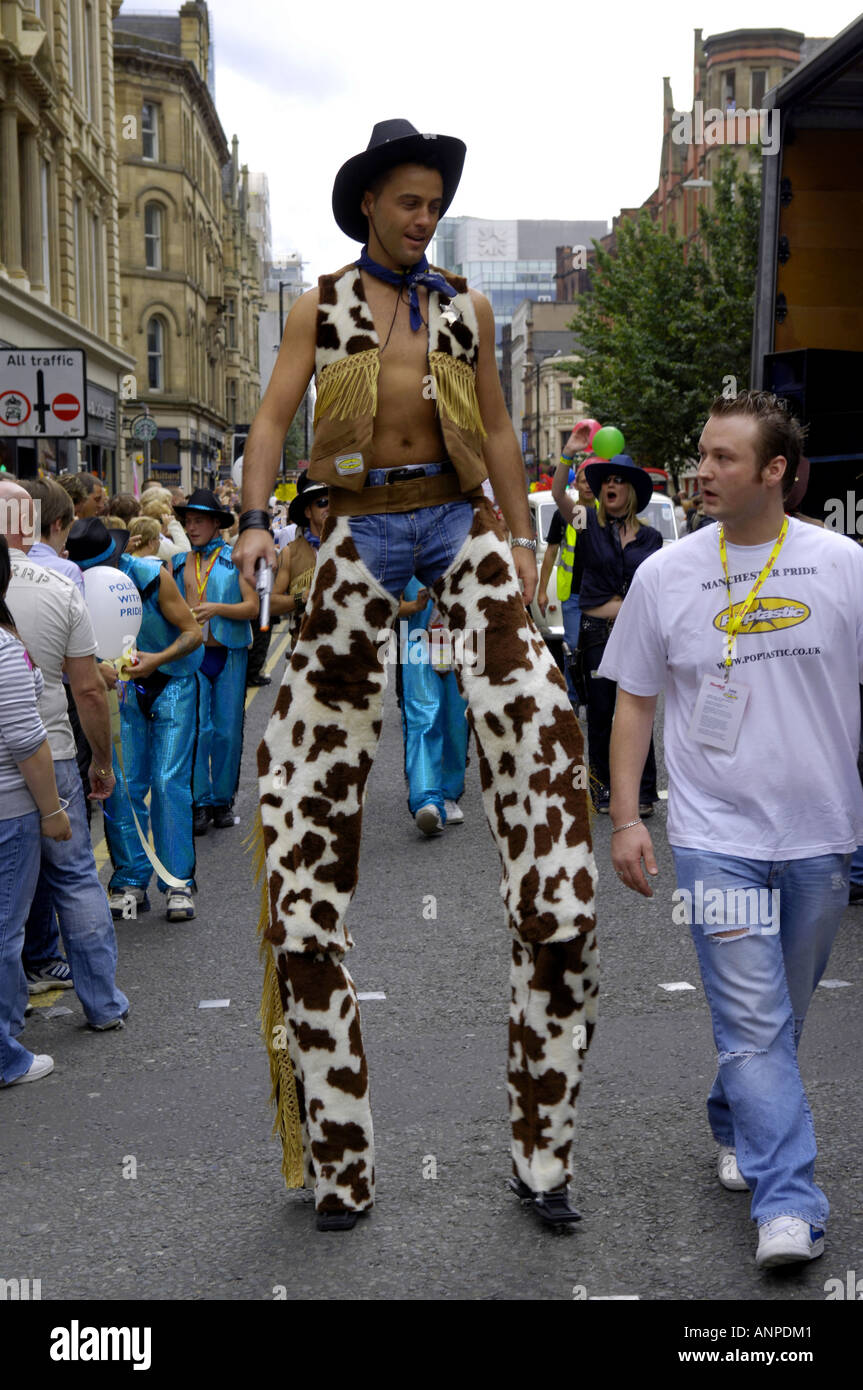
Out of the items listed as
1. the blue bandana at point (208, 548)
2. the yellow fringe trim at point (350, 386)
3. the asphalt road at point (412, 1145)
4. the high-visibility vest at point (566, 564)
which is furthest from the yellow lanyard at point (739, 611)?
the high-visibility vest at point (566, 564)

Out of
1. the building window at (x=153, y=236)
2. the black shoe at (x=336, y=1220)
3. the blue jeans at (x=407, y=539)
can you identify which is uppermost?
the building window at (x=153, y=236)

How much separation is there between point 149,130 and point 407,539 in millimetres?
60596

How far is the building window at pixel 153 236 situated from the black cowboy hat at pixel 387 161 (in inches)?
2313

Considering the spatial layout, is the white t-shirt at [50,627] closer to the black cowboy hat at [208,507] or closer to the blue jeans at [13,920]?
the blue jeans at [13,920]

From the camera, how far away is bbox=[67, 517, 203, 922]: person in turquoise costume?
7371mm

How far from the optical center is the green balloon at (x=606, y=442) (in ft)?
34.5

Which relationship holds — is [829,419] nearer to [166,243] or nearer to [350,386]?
[350,386]

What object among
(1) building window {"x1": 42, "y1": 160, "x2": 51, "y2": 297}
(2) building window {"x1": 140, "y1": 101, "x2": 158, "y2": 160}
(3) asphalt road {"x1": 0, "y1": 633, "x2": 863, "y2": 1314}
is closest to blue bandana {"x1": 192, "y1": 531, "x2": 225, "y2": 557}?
(3) asphalt road {"x1": 0, "y1": 633, "x2": 863, "y2": 1314}

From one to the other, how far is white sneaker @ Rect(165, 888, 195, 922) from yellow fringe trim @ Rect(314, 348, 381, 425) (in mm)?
3927

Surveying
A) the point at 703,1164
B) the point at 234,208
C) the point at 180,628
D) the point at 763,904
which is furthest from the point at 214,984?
the point at 234,208

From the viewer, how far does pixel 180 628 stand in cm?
752

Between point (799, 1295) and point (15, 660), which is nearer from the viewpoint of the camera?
point (799, 1295)

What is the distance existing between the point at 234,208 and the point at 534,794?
306ft
